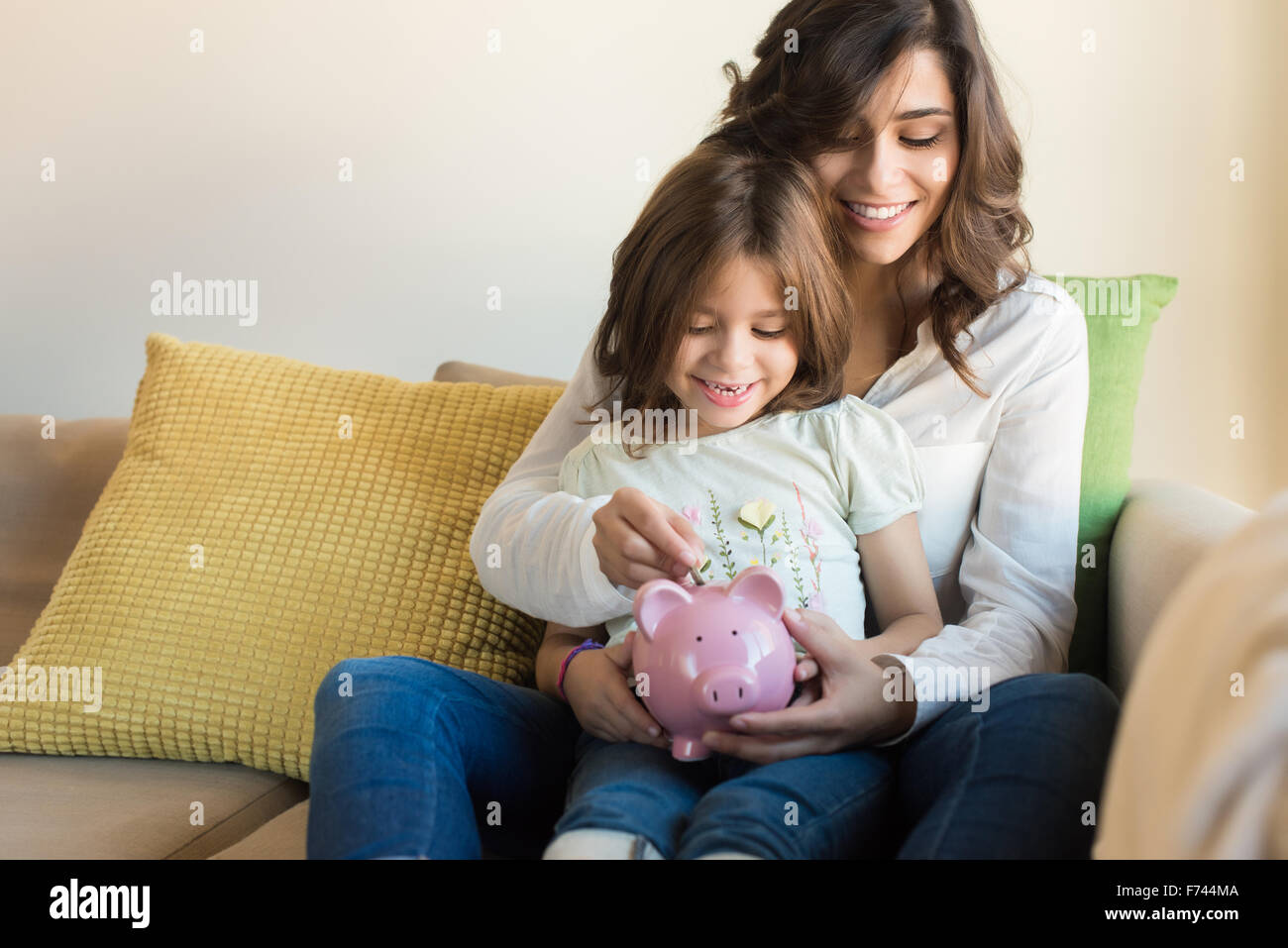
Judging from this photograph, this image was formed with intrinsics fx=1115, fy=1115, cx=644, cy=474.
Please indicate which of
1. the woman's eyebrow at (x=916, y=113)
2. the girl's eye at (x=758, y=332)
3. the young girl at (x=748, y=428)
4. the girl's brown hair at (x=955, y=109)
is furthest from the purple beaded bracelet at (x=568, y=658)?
the woman's eyebrow at (x=916, y=113)

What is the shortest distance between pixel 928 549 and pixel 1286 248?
91cm

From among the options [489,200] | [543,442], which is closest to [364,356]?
[489,200]

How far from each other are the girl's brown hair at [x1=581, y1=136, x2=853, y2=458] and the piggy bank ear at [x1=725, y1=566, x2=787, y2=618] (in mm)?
298

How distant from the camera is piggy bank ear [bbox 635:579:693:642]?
924 mm

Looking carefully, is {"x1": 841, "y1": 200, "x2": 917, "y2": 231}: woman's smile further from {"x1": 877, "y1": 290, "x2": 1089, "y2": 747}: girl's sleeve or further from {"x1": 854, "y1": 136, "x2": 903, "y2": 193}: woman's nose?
{"x1": 877, "y1": 290, "x2": 1089, "y2": 747}: girl's sleeve

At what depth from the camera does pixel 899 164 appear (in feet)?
3.96

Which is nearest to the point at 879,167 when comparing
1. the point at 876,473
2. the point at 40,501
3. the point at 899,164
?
the point at 899,164

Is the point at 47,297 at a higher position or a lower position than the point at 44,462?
higher

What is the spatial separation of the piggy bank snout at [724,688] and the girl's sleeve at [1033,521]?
26cm

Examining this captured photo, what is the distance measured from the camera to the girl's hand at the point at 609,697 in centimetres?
100

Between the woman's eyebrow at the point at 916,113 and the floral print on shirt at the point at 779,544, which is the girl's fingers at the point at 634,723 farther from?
the woman's eyebrow at the point at 916,113
